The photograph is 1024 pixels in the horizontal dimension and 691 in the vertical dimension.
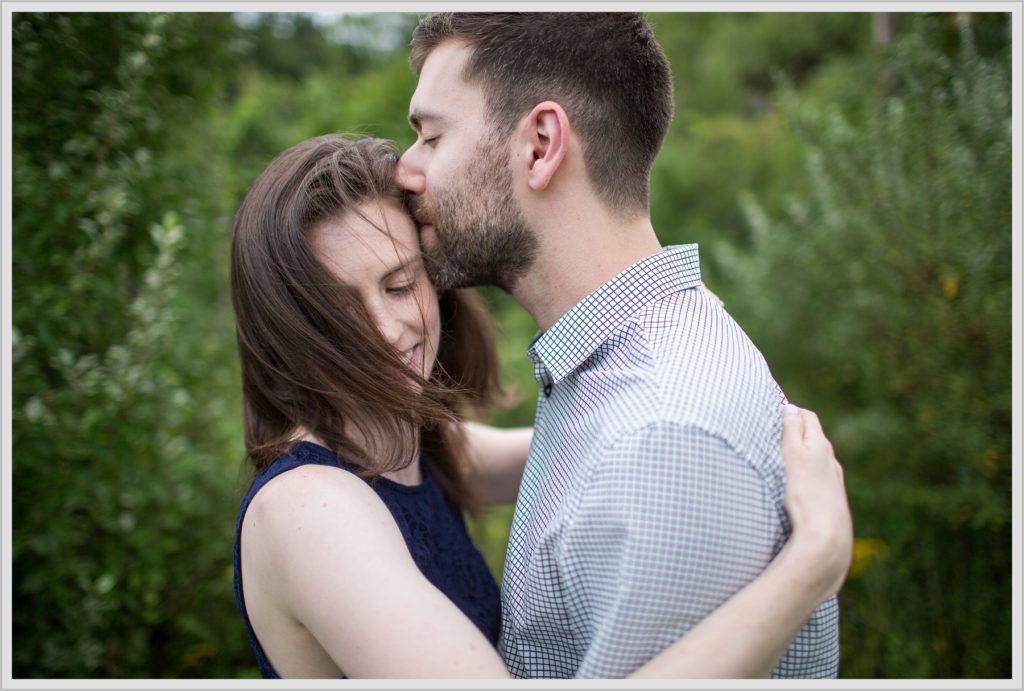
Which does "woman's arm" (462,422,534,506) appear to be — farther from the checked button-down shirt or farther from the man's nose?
the man's nose

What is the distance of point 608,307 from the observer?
1.77m

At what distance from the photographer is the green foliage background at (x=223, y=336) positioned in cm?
254

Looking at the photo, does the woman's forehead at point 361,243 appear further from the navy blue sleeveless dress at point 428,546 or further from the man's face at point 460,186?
the navy blue sleeveless dress at point 428,546

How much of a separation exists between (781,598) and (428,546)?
36.2 inches

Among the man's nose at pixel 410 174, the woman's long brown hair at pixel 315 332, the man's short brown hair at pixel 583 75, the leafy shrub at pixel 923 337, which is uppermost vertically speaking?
the man's short brown hair at pixel 583 75

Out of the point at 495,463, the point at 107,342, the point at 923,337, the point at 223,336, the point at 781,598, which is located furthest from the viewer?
the point at 223,336

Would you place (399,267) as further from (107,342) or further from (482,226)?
(107,342)

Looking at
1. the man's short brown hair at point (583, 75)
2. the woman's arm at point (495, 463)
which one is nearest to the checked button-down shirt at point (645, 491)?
the man's short brown hair at point (583, 75)

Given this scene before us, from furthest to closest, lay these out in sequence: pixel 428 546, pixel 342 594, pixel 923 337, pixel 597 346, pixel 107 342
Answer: pixel 923 337
pixel 107 342
pixel 428 546
pixel 597 346
pixel 342 594

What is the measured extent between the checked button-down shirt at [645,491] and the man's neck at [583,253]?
0.07m

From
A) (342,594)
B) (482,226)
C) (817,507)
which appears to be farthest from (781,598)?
(482,226)

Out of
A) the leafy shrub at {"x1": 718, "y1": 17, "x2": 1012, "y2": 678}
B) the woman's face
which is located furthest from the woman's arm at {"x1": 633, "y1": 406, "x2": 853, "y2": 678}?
the leafy shrub at {"x1": 718, "y1": 17, "x2": 1012, "y2": 678}

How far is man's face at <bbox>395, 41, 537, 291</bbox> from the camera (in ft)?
6.09

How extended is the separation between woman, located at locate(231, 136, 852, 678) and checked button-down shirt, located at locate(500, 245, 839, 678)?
0.07 meters
